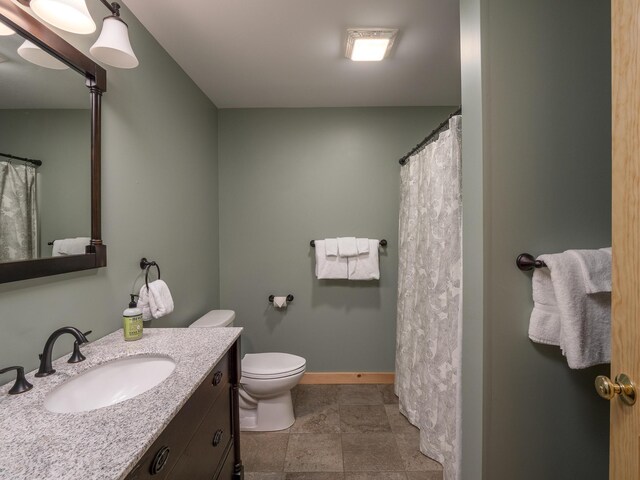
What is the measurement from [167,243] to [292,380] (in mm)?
1167

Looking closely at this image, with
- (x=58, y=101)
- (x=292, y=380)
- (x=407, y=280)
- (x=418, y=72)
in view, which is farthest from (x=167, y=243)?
(x=418, y=72)

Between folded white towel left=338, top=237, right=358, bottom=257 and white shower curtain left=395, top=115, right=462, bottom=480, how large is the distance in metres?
0.42

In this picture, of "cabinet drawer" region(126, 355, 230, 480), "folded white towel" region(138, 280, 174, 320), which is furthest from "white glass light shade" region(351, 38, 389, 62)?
"cabinet drawer" region(126, 355, 230, 480)

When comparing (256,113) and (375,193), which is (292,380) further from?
(256,113)

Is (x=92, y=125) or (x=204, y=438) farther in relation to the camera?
(x=92, y=125)

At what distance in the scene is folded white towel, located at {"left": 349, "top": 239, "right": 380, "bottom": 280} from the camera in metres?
2.45

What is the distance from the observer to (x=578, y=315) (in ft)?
3.01

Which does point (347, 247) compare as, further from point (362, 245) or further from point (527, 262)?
point (527, 262)

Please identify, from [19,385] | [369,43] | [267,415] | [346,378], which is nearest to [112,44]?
[19,385]

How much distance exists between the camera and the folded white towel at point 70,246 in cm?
104

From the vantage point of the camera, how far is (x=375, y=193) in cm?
258

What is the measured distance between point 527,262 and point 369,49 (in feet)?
4.79

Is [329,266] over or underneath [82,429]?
over

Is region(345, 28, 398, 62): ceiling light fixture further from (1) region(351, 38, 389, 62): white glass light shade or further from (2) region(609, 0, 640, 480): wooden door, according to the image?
(2) region(609, 0, 640, 480): wooden door
